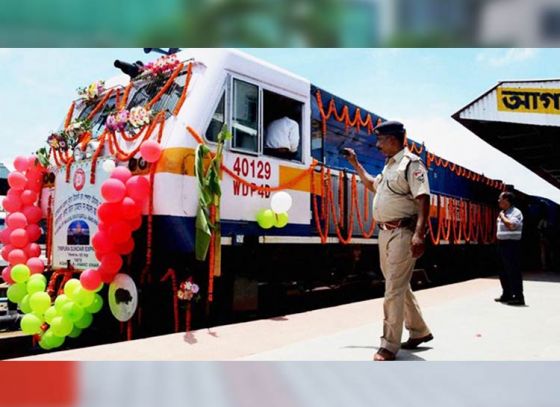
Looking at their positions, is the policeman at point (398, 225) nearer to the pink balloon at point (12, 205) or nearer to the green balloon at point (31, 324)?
the green balloon at point (31, 324)

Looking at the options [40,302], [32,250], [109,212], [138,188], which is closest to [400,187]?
[138,188]

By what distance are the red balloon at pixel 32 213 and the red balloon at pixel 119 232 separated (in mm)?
1853

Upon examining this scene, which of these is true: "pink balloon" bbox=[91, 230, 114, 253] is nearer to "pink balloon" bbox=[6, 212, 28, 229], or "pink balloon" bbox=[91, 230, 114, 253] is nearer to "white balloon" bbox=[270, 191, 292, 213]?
"pink balloon" bbox=[6, 212, 28, 229]

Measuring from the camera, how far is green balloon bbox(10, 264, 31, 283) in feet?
18.2

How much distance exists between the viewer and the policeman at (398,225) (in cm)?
375

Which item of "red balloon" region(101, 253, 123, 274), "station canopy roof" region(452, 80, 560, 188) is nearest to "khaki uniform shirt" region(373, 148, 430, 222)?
"red balloon" region(101, 253, 123, 274)

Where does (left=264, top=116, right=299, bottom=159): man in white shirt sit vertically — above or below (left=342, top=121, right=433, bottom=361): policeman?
above

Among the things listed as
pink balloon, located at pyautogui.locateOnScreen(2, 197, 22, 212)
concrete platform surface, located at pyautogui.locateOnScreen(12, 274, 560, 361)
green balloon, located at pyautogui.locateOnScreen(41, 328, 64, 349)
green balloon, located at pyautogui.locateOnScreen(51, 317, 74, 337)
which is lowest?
green balloon, located at pyautogui.locateOnScreen(41, 328, 64, 349)

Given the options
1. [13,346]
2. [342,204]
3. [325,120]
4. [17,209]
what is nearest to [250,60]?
[325,120]

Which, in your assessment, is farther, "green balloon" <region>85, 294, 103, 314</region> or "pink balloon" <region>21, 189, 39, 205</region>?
"pink balloon" <region>21, 189, 39, 205</region>

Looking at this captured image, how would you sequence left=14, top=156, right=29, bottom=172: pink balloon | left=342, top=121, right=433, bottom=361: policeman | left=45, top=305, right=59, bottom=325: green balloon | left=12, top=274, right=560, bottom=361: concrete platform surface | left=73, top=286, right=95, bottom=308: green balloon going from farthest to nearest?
left=14, top=156, right=29, bottom=172: pink balloon < left=45, top=305, right=59, bottom=325: green balloon < left=73, top=286, right=95, bottom=308: green balloon < left=12, top=274, right=560, bottom=361: concrete platform surface < left=342, top=121, right=433, bottom=361: policeman

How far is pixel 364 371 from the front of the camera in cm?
346

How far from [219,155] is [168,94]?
41.2 inches

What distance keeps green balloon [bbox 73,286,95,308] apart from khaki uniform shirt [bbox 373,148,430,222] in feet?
9.52
